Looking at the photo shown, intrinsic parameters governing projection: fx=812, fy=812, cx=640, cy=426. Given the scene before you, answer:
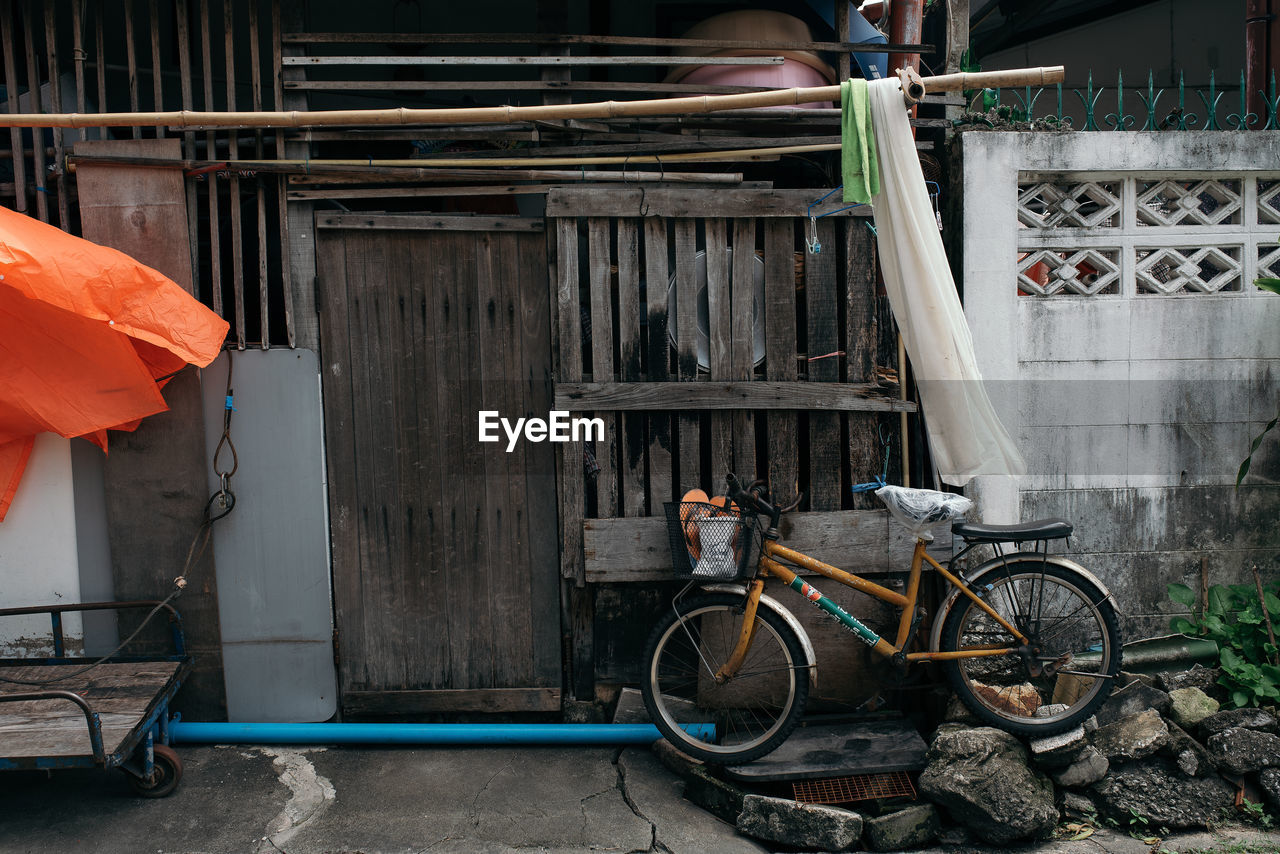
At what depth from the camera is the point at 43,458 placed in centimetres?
457

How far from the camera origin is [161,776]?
4.15 meters

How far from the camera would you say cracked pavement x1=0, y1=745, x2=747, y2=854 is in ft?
12.5

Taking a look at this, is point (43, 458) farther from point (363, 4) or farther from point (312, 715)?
point (363, 4)

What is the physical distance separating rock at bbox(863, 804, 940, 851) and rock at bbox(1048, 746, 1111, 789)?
0.69 metres

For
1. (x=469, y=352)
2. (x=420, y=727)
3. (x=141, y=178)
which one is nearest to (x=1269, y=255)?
(x=469, y=352)

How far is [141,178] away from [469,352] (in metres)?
1.99

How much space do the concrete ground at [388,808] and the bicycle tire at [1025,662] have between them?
594 mm

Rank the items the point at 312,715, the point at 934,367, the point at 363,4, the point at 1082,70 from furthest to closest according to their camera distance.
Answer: the point at 1082,70, the point at 363,4, the point at 312,715, the point at 934,367

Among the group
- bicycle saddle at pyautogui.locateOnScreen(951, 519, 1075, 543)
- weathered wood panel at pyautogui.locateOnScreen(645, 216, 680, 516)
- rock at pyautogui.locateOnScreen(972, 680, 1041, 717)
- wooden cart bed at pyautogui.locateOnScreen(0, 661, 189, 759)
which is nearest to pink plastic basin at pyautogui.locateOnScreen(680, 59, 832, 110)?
weathered wood panel at pyautogui.locateOnScreen(645, 216, 680, 516)

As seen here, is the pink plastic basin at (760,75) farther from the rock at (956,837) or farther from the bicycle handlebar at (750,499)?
the rock at (956,837)

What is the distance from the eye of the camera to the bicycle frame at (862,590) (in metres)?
4.13

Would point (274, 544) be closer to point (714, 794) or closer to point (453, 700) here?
point (453, 700)

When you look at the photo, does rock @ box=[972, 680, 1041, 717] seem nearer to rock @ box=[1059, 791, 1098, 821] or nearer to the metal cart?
rock @ box=[1059, 791, 1098, 821]

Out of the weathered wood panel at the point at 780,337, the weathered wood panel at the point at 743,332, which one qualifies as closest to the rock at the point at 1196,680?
the weathered wood panel at the point at 780,337
